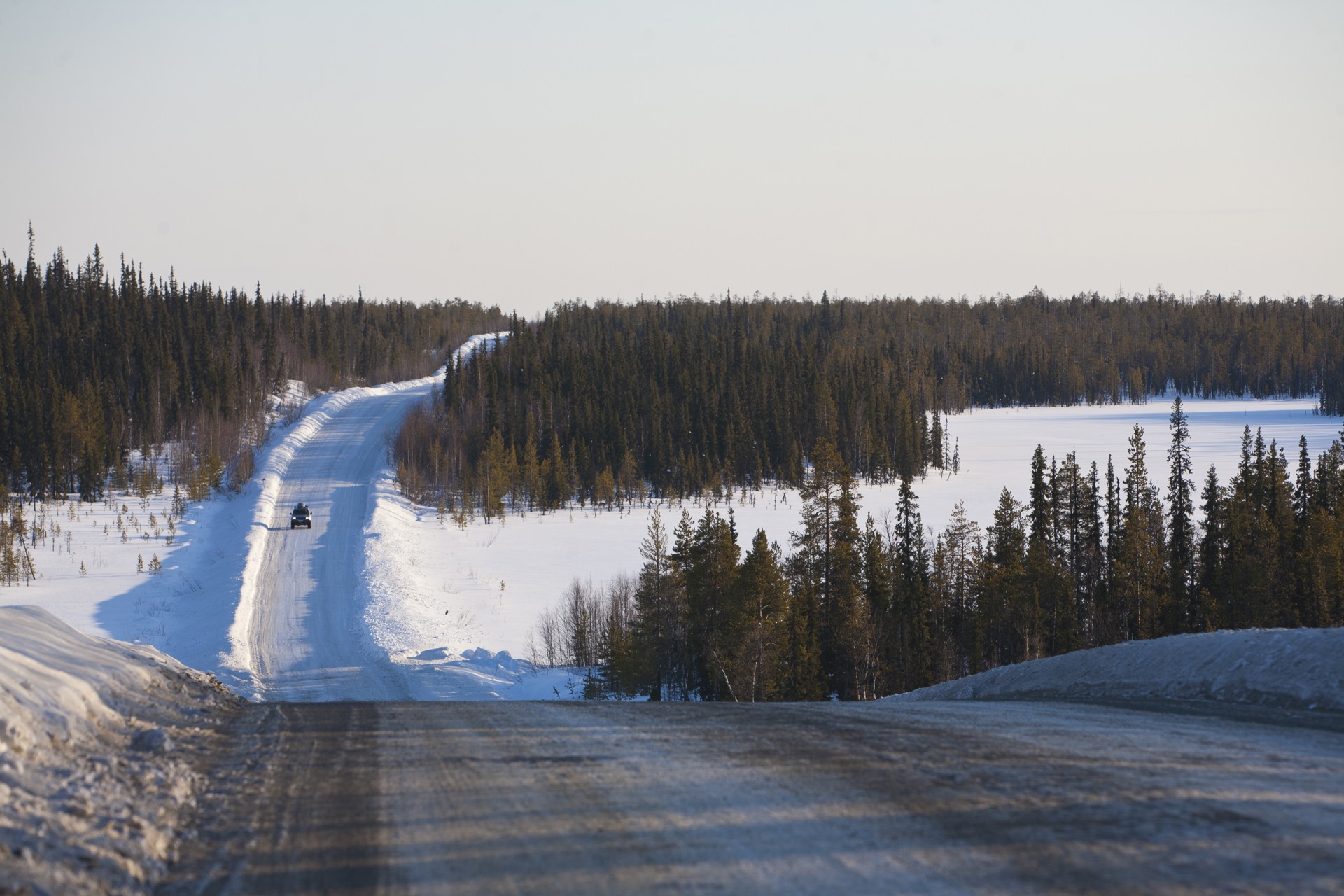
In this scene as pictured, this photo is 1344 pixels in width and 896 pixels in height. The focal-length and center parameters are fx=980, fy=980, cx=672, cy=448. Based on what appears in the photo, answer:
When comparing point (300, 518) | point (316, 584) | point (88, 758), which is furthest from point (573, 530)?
point (88, 758)

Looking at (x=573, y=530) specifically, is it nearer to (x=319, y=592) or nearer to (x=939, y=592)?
(x=939, y=592)

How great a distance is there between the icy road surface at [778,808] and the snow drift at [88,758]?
0.32 metres

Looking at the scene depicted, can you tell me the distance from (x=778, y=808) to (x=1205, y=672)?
Answer: 8410mm

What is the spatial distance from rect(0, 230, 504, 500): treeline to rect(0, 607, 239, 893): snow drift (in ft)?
221

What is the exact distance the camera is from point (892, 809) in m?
6.32

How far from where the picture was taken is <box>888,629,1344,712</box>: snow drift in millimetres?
10844

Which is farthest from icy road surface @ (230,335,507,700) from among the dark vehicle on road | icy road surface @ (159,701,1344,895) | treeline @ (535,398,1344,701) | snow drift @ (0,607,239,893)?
icy road surface @ (159,701,1344,895)

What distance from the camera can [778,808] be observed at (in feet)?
21.0

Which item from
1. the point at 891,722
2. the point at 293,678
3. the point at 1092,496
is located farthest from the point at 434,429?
the point at 891,722

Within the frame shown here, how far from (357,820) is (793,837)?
9.07 ft

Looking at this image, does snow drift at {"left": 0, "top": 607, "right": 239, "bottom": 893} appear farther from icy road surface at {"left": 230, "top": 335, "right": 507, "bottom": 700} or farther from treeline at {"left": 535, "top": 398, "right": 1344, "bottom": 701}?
treeline at {"left": 535, "top": 398, "right": 1344, "bottom": 701}

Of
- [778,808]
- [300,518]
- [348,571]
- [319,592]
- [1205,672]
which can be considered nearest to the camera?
[778,808]

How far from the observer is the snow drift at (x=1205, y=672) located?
1084cm

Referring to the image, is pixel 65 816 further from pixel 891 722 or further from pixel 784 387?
pixel 784 387
